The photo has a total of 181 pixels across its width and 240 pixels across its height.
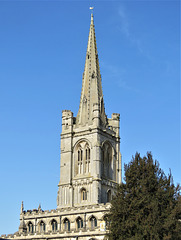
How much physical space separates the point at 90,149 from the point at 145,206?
34310mm

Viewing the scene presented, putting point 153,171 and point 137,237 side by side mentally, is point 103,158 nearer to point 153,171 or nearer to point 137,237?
point 153,171

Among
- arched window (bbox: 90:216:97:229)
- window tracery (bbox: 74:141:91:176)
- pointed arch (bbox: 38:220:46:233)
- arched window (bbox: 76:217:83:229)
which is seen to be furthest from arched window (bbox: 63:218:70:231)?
window tracery (bbox: 74:141:91:176)

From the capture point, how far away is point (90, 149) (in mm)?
91500

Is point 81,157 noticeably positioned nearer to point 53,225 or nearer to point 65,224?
point 53,225

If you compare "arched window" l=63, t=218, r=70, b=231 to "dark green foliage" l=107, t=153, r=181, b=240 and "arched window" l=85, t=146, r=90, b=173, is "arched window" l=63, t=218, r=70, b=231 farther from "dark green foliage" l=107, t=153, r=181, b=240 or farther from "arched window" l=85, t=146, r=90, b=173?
"dark green foliage" l=107, t=153, r=181, b=240

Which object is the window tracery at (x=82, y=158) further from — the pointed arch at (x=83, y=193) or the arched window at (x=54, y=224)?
the arched window at (x=54, y=224)

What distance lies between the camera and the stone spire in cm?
9503

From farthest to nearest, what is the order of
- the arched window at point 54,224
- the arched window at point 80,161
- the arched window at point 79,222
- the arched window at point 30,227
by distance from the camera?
the arched window at point 80,161, the arched window at point 30,227, the arched window at point 54,224, the arched window at point 79,222

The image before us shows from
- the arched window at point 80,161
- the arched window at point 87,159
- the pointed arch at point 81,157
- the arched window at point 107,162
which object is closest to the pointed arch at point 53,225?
the pointed arch at point 81,157

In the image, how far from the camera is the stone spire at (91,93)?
312 feet

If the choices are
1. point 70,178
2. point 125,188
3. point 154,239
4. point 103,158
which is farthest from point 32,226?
point 154,239

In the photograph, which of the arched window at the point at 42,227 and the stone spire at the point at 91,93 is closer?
the arched window at the point at 42,227

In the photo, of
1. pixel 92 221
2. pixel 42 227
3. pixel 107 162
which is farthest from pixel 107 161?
pixel 42 227

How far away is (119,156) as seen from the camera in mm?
96312
